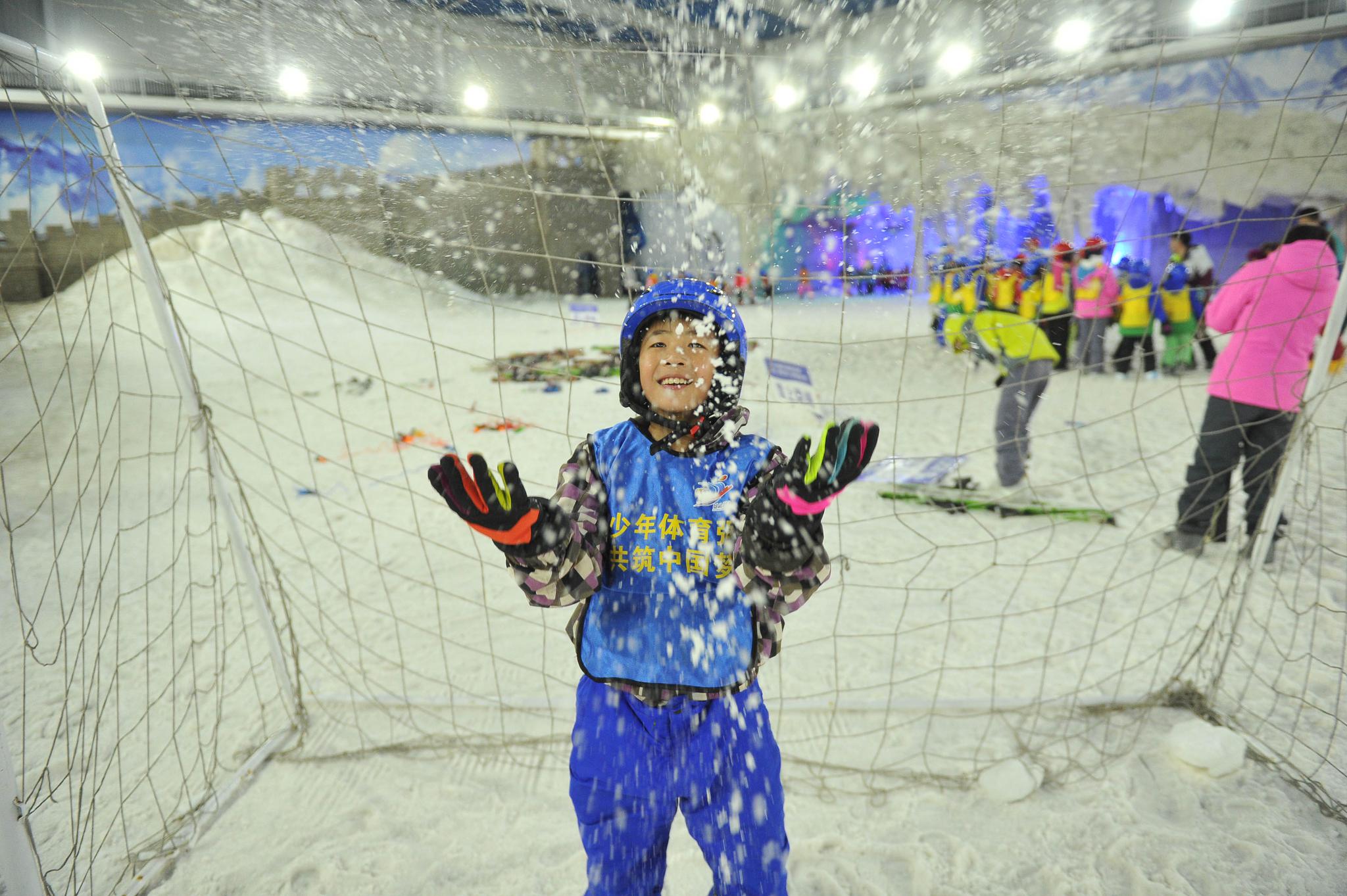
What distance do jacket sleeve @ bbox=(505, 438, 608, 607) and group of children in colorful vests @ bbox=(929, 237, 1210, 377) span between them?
374 centimetres

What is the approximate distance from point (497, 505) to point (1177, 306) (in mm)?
8793

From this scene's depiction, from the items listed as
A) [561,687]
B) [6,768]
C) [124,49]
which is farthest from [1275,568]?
[124,49]

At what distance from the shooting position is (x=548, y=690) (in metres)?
2.74

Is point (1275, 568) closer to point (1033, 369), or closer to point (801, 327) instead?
point (1033, 369)

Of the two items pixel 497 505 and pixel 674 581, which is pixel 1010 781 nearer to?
pixel 674 581

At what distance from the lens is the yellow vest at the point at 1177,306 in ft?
24.4

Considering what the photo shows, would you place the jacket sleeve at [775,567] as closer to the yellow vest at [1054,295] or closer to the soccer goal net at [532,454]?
the soccer goal net at [532,454]

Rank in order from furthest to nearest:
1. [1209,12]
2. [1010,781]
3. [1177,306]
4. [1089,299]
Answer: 1. [1209,12]
2. [1177,306]
3. [1089,299]
4. [1010,781]

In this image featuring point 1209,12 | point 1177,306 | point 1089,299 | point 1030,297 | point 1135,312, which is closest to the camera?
point 1030,297

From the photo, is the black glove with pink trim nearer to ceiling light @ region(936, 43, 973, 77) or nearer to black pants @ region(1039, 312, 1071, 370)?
black pants @ region(1039, 312, 1071, 370)

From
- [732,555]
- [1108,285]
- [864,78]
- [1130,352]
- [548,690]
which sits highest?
[864,78]

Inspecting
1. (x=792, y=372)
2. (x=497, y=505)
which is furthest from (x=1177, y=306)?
(x=497, y=505)

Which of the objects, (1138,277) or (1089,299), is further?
(1138,277)

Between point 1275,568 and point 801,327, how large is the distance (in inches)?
298
